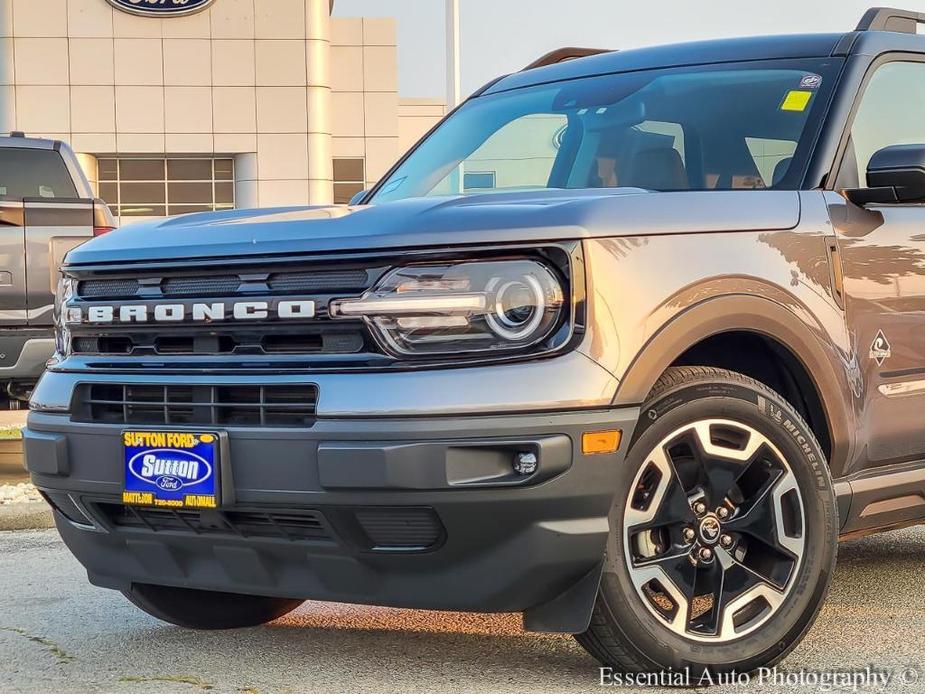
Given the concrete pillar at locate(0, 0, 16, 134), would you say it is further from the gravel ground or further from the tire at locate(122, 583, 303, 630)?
the tire at locate(122, 583, 303, 630)

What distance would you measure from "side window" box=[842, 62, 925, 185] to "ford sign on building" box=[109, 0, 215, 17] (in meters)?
29.6

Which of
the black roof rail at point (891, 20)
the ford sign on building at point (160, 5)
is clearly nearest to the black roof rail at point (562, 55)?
the black roof rail at point (891, 20)

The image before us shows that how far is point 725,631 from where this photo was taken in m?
3.87

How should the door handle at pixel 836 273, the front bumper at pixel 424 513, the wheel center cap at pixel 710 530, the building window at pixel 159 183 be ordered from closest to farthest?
the front bumper at pixel 424 513
the wheel center cap at pixel 710 530
the door handle at pixel 836 273
the building window at pixel 159 183

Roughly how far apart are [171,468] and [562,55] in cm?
293

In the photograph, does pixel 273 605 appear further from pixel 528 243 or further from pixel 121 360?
pixel 528 243

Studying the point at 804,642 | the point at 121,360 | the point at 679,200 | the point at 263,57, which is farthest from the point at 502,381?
the point at 263,57

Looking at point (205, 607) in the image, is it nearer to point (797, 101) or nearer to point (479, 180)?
point (479, 180)

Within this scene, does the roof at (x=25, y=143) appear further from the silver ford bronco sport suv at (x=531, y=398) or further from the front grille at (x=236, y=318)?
the front grille at (x=236, y=318)

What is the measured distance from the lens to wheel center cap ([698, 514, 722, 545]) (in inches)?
153

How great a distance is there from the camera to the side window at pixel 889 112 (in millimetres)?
4652

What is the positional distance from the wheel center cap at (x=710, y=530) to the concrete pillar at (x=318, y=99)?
2983cm

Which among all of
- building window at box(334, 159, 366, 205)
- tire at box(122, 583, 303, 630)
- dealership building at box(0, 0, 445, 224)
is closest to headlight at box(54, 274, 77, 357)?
tire at box(122, 583, 303, 630)

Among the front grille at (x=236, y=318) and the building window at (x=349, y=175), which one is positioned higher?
the building window at (x=349, y=175)
